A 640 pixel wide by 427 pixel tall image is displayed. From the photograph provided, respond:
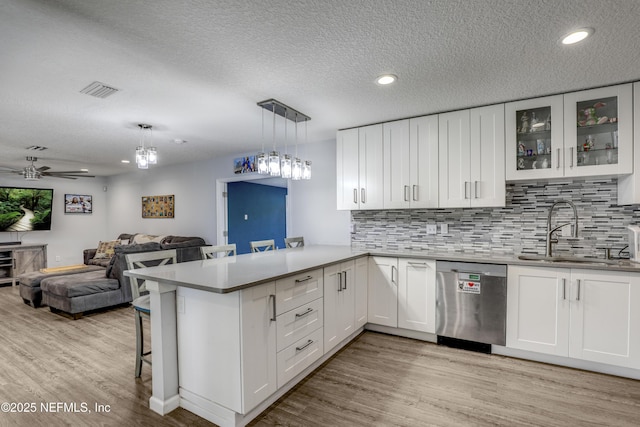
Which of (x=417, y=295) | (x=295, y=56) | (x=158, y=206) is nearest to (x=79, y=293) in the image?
(x=158, y=206)

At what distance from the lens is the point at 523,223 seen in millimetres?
3066

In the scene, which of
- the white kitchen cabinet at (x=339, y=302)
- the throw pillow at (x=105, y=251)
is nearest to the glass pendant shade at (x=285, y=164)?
the white kitchen cabinet at (x=339, y=302)

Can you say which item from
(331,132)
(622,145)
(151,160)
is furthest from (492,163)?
(151,160)

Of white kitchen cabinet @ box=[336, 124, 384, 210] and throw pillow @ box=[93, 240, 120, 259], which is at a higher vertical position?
white kitchen cabinet @ box=[336, 124, 384, 210]

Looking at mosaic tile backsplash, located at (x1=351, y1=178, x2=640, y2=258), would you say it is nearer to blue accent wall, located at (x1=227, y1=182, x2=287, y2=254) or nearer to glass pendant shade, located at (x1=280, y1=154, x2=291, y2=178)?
glass pendant shade, located at (x1=280, y1=154, x2=291, y2=178)

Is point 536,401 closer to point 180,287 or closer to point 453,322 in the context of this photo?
point 453,322

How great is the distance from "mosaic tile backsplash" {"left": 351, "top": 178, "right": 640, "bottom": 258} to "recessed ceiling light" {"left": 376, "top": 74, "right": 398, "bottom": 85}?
1.65m

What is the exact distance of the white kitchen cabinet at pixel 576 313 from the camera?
2.32 metres

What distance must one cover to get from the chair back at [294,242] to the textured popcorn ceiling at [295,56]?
1.52 m

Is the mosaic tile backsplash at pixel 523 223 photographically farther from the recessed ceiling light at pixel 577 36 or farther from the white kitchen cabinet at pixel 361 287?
the recessed ceiling light at pixel 577 36

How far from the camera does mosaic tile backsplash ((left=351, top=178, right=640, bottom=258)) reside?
275 centimetres

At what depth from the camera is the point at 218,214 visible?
18.2 ft

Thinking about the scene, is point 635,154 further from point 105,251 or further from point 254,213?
point 105,251

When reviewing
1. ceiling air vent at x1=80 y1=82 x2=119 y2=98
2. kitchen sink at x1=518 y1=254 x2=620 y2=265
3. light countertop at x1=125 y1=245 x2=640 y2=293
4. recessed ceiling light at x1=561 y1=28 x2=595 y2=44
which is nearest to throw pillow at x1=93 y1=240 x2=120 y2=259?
ceiling air vent at x1=80 y1=82 x2=119 y2=98
